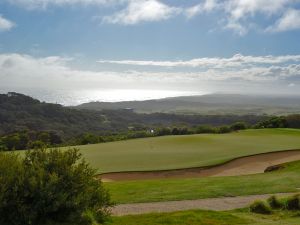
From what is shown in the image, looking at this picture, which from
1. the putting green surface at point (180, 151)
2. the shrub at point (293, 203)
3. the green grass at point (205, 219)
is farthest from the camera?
the putting green surface at point (180, 151)

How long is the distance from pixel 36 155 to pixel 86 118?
4796 inches

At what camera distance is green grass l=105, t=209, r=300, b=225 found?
472 inches

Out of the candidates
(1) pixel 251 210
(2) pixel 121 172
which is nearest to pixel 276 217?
(1) pixel 251 210

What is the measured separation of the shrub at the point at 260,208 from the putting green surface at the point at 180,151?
45.3 ft

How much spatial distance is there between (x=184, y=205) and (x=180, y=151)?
20.4m

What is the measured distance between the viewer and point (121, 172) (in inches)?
1094

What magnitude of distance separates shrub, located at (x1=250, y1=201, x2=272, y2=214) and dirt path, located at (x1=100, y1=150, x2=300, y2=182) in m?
12.5

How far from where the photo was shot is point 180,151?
35.9m

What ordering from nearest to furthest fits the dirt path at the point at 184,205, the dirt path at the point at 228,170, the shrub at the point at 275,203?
1. the dirt path at the point at 184,205
2. the shrub at the point at 275,203
3. the dirt path at the point at 228,170

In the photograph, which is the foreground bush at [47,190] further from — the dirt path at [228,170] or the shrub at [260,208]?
the dirt path at [228,170]

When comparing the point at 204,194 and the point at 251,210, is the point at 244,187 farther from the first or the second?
the point at 251,210

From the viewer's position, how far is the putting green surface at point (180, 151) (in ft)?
98.6

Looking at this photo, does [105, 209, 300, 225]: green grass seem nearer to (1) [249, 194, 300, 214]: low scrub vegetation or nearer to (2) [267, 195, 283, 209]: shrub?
(1) [249, 194, 300, 214]: low scrub vegetation

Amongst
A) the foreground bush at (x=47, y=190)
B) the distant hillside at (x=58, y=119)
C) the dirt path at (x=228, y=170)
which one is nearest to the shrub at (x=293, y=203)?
the foreground bush at (x=47, y=190)
